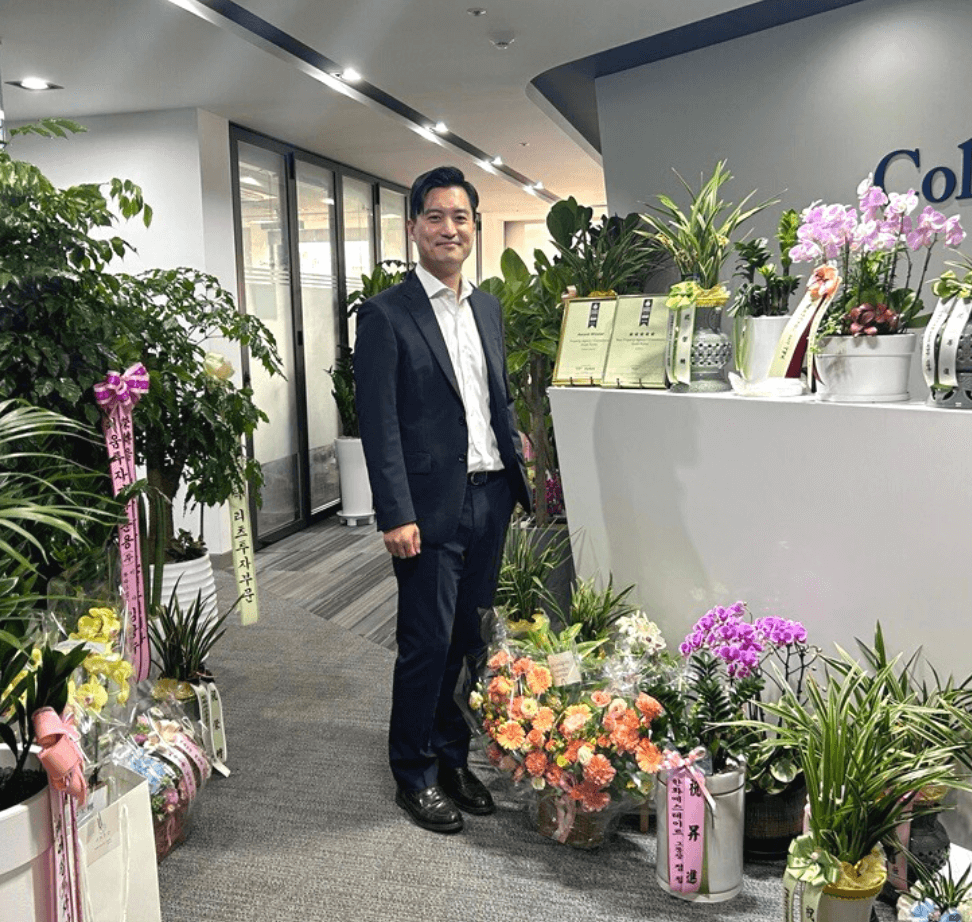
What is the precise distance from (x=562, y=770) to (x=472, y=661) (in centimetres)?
43

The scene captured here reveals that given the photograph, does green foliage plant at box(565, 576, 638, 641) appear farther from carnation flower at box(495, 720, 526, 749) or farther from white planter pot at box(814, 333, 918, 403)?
white planter pot at box(814, 333, 918, 403)

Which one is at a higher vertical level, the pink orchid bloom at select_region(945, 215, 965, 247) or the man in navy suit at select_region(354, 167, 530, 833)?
the pink orchid bloom at select_region(945, 215, 965, 247)

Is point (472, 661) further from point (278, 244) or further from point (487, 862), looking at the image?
point (278, 244)

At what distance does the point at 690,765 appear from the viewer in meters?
2.19

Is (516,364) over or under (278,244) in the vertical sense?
under

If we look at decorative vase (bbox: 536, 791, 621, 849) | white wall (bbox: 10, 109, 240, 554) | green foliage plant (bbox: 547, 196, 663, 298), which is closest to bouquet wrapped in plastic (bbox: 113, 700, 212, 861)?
decorative vase (bbox: 536, 791, 621, 849)

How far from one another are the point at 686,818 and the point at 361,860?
0.82m

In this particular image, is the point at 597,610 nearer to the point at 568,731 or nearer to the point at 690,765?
the point at 568,731

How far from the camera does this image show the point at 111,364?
97.7 inches

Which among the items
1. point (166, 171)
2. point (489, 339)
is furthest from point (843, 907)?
point (166, 171)

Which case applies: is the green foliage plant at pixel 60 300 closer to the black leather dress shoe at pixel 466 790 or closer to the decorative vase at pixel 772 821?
the black leather dress shoe at pixel 466 790

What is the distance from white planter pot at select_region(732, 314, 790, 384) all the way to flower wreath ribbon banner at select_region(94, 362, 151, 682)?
4.96 feet

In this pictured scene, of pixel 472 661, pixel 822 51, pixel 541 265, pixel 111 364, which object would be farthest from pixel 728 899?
pixel 822 51

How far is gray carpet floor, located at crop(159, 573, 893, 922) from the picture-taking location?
2225mm
